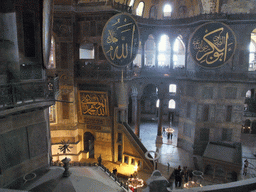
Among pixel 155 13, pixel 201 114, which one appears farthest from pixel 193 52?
pixel 155 13

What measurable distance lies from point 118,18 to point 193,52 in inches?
205

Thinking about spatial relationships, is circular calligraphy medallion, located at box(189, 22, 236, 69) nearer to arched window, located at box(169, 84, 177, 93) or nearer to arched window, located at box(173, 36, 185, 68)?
arched window, located at box(169, 84, 177, 93)

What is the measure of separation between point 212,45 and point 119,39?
5.75 metres

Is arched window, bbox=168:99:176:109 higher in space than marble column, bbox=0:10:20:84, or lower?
lower

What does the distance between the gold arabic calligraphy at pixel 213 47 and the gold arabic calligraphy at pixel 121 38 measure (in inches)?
161

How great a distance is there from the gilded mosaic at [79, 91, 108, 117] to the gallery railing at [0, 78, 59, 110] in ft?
20.8

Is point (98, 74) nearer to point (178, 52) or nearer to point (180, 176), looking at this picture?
point (180, 176)

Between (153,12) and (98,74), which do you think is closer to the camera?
(98,74)

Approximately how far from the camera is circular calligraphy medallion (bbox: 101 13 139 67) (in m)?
10.9

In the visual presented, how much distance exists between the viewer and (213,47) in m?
12.5

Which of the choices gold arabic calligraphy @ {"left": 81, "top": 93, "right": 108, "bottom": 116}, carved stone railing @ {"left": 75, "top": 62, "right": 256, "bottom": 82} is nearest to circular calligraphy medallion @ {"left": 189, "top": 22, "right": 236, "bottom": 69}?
carved stone railing @ {"left": 75, "top": 62, "right": 256, "bottom": 82}

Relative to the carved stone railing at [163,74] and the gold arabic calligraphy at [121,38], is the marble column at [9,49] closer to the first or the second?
the gold arabic calligraphy at [121,38]

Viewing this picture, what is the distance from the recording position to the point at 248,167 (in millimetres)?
12789

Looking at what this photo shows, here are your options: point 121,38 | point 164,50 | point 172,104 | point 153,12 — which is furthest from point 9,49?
point 164,50
